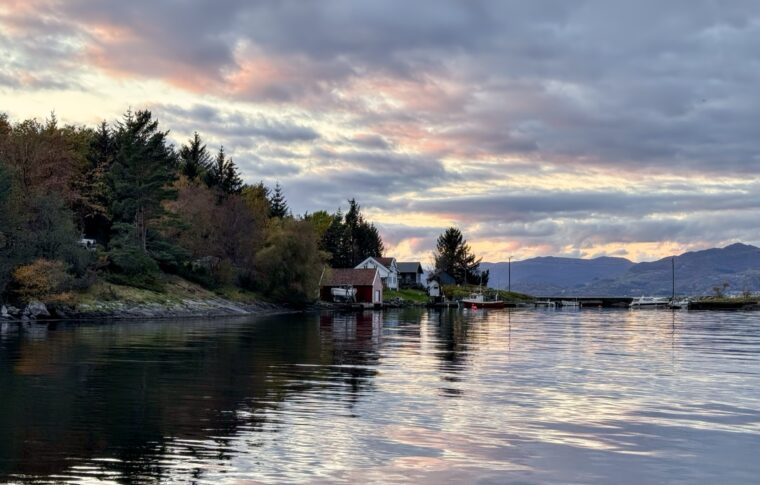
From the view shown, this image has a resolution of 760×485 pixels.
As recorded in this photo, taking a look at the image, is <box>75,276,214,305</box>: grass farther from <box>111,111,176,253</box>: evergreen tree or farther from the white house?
the white house

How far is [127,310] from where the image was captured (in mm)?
80125

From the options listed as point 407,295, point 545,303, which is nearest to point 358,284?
point 407,295

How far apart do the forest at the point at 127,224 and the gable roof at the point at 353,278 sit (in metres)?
13.7

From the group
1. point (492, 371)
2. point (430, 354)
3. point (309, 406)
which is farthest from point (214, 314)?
point (309, 406)

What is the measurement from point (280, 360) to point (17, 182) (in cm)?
5457

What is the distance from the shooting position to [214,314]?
91.2 meters

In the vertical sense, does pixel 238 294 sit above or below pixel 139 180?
below

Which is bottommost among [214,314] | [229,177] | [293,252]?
[214,314]

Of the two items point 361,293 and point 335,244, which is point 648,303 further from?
point 361,293

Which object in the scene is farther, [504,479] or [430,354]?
[430,354]

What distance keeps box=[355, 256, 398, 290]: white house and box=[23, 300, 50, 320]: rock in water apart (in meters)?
105

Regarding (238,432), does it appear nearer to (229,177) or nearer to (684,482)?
(684,482)

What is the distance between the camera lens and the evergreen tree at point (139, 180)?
A: 95.7 m

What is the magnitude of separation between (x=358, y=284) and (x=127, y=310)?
6427 centimetres
